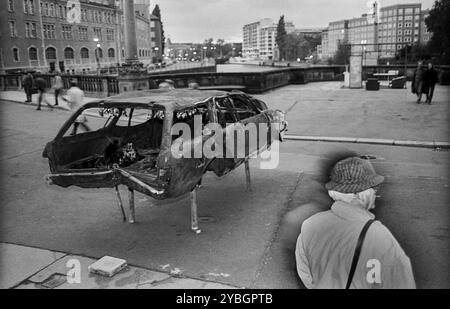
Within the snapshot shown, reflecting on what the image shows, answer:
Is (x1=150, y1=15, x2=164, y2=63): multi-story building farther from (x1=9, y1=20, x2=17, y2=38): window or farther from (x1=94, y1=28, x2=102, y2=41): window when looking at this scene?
(x1=9, y1=20, x2=17, y2=38): window

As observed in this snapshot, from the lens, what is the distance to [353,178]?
2414 millimetres

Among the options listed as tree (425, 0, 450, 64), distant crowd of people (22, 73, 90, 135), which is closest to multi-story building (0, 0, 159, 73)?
distant crowd of people (22, 73, 90, 135)

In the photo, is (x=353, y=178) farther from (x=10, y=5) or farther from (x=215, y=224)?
(x=10, y=5)

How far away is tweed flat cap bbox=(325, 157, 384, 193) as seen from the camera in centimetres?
239

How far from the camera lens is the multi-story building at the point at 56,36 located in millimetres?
66500

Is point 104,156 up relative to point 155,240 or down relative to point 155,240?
up

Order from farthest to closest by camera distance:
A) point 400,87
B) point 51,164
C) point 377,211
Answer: point 400,87 → point 377,211 → point 51,164

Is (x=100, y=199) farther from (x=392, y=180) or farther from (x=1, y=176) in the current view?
(x=392, y=180)

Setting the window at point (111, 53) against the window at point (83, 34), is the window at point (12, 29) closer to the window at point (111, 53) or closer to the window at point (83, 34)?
the window at point (83, 34)

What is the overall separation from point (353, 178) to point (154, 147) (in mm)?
5585

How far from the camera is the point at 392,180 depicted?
820 centimetres

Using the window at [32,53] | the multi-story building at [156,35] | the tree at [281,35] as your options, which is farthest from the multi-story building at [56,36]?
the tree at [281,35]
